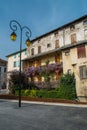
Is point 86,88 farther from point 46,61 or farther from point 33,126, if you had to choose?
point 33,126

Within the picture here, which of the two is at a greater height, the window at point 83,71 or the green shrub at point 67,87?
the window at point 83,71

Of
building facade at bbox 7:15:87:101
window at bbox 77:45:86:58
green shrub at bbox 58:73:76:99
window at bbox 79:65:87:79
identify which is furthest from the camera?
window at bbox 77:45:86:58

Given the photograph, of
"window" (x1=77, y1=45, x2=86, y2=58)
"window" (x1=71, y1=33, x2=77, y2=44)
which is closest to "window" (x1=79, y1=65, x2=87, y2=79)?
"window" (x1=77, y1=45, x2=86, y2=58)

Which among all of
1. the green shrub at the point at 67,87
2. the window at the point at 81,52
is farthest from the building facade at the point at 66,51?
the green shrub at the point at 67,87

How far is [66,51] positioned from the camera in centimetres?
2727

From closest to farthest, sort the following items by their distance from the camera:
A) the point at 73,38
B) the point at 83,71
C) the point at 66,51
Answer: the point at 83,71
the point at 66,51
the point at 73,38

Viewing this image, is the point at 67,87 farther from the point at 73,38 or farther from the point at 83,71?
the point at 73,38

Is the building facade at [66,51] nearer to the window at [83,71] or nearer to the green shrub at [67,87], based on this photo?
the window at [83,71]

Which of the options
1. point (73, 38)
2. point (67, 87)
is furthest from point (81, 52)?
point (67, 87)

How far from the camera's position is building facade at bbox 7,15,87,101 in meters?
24.3

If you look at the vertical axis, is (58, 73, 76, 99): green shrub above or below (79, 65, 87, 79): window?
below

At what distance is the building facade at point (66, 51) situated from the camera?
24.3m

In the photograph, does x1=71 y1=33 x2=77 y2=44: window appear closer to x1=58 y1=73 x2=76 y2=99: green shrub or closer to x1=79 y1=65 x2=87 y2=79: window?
x1=79 y1=65 x2=87 y2=79: window

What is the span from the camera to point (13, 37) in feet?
41.2
